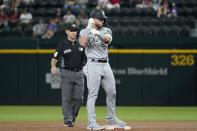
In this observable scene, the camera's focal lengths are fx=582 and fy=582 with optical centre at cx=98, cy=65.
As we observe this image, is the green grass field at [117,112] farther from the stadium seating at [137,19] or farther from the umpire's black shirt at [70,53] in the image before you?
the stadium seating at [137,19]

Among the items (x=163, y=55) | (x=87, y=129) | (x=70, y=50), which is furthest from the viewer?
(x=163, y=55)

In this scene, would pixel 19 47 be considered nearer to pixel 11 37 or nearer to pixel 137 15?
pixel 11 37

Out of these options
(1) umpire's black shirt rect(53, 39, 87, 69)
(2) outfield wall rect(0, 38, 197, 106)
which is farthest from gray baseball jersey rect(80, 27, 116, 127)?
(2) outfield wall rect(0, 38, 197, 106)

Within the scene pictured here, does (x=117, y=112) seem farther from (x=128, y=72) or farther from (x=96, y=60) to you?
(x=96, y=60)

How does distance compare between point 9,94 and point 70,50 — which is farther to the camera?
point 9,94

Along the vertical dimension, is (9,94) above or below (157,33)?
below

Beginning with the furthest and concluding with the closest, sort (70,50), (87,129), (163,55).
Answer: (163,55) → (70,50) → (87,129)

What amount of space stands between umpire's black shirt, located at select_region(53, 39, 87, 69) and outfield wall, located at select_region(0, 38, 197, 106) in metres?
6.39

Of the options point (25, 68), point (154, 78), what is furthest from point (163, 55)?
point (25, 68)

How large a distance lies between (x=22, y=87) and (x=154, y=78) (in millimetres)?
3921

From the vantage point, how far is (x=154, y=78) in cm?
1711

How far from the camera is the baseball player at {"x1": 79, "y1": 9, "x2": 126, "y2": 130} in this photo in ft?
31.0

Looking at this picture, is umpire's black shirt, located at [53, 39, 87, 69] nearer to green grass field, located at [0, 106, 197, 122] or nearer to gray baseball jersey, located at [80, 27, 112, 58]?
gray baseball jersey, located at [80, 27, 112, 58]

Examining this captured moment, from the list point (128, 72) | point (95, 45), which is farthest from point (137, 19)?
point (95, 45)
